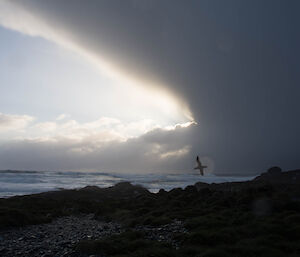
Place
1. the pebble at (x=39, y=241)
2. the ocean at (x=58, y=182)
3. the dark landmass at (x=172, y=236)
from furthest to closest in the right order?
the ocean at (x=58, y=182) → the pebble at (x=39, y=241) → the dark landmass at (x=172, y=236)

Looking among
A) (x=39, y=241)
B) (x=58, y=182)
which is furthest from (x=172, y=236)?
(x=58, y=182)

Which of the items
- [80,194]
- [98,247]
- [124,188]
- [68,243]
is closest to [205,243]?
[98,247]

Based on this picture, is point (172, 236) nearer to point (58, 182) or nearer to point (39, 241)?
point (39, 241)

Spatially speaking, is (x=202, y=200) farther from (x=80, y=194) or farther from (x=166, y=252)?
(x=80, y=194)

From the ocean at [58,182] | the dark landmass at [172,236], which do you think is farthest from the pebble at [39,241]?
the ocean at [58,182]

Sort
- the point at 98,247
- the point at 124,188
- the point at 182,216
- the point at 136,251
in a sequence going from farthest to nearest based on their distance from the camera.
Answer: the point at 124,188 < the point at 182,216 < the point at 98,247 < the point at 136,251

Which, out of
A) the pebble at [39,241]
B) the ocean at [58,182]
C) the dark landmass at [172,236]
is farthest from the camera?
the ocean at [58,182]

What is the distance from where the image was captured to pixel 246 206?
23797 mm

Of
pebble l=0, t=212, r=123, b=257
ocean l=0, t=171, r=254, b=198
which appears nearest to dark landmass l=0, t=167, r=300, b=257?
pebble l=0, t=212, r=123, b=257

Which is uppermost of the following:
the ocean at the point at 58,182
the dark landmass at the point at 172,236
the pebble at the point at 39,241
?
the ocean at the point at 58,182

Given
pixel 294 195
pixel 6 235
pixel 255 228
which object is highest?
pixel 294 195

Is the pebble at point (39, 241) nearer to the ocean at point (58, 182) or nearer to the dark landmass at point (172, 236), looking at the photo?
the dark landmass at point (172, 236)

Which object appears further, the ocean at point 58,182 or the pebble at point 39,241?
the ocean at point 58,182

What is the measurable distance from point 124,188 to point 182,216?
3851 cm
